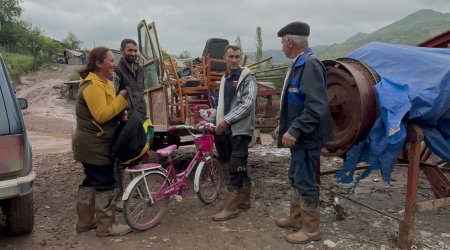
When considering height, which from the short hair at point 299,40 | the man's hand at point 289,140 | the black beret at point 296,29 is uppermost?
the black beret at point 296,29

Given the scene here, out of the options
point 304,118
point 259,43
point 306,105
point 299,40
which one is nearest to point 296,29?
point 299,40

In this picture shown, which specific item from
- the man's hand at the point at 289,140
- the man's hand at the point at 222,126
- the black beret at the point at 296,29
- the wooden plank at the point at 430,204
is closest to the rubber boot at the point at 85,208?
the man's hand at the point at 222,126

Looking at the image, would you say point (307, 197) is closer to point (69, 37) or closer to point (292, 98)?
point (292, 98)

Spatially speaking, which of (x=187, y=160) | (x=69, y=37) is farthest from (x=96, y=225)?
(x=69, y=37)

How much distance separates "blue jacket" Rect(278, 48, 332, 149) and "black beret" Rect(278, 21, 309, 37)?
0.18 metres

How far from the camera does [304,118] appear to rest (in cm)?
327

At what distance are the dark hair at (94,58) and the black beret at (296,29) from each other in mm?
1659

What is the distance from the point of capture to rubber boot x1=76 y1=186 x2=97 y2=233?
3809 mm

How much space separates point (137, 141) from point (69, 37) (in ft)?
260

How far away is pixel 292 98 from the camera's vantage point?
3539 millimetres

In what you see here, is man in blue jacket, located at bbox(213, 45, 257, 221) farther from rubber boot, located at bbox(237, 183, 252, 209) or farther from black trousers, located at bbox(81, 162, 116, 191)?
black trousers, located at bbox(81, 162, 116, 191)

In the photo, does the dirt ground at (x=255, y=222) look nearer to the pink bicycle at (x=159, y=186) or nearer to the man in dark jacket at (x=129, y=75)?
the pink bicycle at (x=159, y=186)

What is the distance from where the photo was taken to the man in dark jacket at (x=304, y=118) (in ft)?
10.8

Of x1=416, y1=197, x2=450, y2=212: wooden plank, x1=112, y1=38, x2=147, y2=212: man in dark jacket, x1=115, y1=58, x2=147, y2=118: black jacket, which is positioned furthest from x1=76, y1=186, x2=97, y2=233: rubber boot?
x1=416, y1=197, x2=450, y2=212: wooden plank
